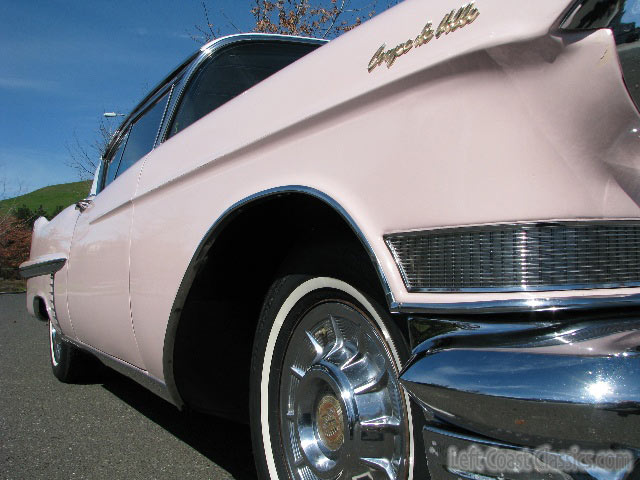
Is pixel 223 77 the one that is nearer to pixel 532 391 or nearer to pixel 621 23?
pixel 621 23

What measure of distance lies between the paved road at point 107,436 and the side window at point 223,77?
1526mm

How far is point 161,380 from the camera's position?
2361mm

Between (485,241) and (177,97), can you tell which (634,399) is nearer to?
(485,241)

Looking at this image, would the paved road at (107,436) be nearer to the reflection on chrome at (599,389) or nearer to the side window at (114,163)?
the side window at (114,163)

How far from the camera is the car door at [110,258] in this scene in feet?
9.02

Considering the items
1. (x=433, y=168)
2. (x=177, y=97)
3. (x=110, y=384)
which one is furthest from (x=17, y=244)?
(x=433, y=168)

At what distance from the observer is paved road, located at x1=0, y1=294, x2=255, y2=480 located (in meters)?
2.71

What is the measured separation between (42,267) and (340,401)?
11.3ft

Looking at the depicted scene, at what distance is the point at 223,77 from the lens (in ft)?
9.95

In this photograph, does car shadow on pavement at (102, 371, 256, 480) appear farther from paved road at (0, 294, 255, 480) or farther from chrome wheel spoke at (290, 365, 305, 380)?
chrome wheel spoke at (290, 365, 305, 380)

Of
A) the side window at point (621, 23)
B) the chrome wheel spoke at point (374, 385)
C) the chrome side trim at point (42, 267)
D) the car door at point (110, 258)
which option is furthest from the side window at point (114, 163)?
the side window at point (621, 23)

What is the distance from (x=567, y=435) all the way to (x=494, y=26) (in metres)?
0.72

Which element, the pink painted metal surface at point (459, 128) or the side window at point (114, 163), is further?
the side window at point (114, 163)

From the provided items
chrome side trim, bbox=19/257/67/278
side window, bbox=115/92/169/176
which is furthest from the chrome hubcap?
chrome side trim, bbox=19/257/67/278
